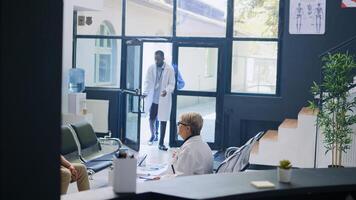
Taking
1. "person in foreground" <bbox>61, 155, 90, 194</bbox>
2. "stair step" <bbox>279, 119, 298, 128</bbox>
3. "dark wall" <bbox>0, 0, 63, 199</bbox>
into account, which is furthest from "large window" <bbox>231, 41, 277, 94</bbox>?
"dark wall" <bbox>0, 0, 63, 199</bbox>

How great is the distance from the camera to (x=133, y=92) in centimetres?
815

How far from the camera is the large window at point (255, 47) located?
26.5 ft

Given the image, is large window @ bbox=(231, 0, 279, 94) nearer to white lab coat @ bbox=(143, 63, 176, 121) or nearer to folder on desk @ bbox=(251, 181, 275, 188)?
white lab coat @ bbox=(143, 63, 176, 121)

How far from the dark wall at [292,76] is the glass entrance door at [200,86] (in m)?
0.37

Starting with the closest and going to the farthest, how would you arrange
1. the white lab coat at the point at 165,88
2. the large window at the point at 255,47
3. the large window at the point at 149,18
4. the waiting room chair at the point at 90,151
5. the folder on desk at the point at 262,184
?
the folder on desk at the point at 262,184 → the waiting room chair at the point at 90,151 → the large window at the point at 255,47 → the white lab coat at the point at 165,88 → the large window at the point at 149,18

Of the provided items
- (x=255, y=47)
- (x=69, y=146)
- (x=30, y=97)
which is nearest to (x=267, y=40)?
(x=255, y=47)

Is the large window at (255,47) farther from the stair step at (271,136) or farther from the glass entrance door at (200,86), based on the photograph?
the stair step at (271,136)

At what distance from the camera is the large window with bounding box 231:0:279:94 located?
808 cm

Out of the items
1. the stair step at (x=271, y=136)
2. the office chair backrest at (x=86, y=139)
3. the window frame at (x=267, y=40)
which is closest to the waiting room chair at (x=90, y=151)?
the office chair backrest at (x=86, y=139)

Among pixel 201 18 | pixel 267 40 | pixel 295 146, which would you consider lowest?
pixel 295 146

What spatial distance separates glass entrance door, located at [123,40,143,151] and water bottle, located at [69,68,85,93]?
29.7 inches

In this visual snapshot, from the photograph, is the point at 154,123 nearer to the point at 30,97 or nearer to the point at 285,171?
the point at 285,171

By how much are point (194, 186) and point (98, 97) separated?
22.7 feet

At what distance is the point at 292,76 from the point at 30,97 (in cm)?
679
